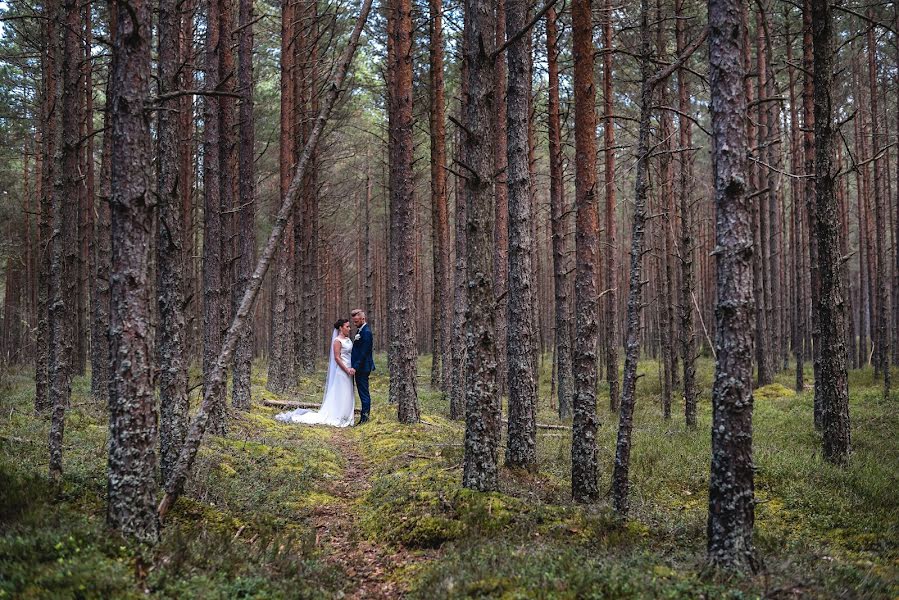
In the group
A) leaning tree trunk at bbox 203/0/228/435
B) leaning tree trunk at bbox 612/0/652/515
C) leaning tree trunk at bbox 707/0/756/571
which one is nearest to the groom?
leaning tree trunk at bbox 203/0/228/435

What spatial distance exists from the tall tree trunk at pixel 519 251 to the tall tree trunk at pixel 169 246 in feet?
12.3

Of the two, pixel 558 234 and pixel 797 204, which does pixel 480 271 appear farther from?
pixel 797 204

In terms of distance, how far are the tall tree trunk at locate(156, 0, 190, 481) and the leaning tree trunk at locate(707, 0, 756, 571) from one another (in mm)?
5160

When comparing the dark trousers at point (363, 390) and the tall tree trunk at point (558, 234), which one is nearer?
the tall tree trunk at point (558, 234)

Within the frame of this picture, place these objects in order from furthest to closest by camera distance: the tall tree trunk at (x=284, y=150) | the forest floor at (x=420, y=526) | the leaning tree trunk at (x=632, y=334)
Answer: the tall tree trunk at (x=284, y=150), the leaning tree trunk at (x=632, y=334), the forest floor at (x=420, y=526)

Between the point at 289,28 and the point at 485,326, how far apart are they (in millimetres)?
12884

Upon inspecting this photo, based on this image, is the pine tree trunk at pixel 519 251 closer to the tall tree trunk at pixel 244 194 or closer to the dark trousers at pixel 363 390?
the dark trousers at pixel 363 390

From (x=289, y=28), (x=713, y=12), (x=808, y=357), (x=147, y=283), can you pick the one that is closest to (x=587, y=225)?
(x=713, y=12)

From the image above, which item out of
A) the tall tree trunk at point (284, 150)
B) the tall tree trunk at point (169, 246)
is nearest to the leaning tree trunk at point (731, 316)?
the tall tree trunk at point (169, 246)

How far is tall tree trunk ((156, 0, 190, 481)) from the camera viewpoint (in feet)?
19.7

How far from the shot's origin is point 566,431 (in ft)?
41.0

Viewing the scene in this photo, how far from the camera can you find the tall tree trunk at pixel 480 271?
6355mm

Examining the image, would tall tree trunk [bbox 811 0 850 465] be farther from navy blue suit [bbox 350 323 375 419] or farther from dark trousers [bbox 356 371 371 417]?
dark trousers [bbox 356 371 371 417]

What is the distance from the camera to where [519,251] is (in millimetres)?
7258
